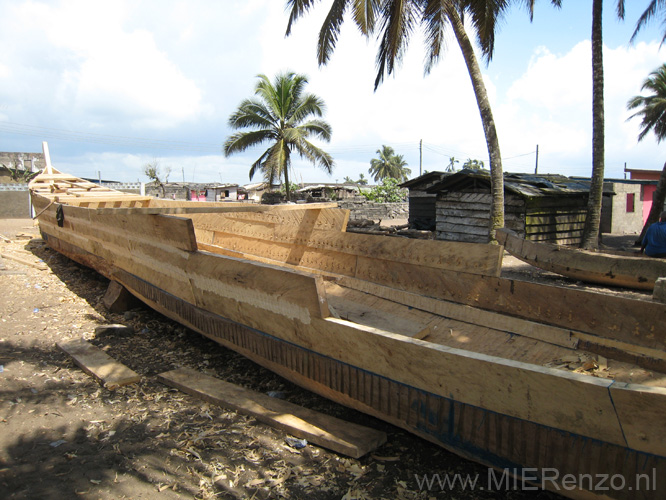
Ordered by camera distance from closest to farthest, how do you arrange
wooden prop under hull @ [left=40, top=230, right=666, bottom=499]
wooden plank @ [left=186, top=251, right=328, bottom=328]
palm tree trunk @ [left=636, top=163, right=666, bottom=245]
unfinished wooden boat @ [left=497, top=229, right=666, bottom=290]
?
1. wooden prop under hull @ [left=40, top=230, right=666, bottom=499]
2. wooden plank @ [left=186, top=251, right=328, bottom=328]
3. unfinished wooden boat @ [left=497, top=229, right=666, bottom=290]
4. palm tree trunk @ [left=636, top=163, right=666, bottom=245]

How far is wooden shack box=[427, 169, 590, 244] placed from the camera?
493 inches

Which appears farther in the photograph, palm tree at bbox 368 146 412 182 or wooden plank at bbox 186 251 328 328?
palm tree at bbox 368 146 412 182

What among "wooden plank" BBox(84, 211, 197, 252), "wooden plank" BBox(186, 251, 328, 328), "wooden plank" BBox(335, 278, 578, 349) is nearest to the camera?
"wooden plank" BBox(186, 251, 328, 328)

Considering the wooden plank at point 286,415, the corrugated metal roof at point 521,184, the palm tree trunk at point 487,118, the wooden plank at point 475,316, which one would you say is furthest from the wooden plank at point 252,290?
the corrugated metal roof at point 521,184

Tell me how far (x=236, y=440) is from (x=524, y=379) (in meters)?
1.76

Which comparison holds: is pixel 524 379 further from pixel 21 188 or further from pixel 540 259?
pixel 21 188

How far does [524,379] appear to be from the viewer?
201 cm

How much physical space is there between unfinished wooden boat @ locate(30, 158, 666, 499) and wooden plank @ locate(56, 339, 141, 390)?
766 millimetres

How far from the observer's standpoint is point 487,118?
32.1ft

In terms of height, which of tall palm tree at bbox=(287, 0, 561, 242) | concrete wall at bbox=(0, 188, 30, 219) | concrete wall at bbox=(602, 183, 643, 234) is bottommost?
concrete wall at bbox=(602, 183, 643, 234)

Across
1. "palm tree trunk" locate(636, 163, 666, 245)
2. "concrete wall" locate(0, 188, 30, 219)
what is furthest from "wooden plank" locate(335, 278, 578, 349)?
"concrete wall" locate(0, 188, 30, 219)

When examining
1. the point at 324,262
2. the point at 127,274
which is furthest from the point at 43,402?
the point at 324,262

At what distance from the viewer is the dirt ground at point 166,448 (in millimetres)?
2279

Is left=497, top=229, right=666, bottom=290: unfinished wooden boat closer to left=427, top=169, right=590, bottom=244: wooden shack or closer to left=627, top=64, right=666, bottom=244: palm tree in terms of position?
left=427, top=169, right=590, bottom=244: wooden shack
